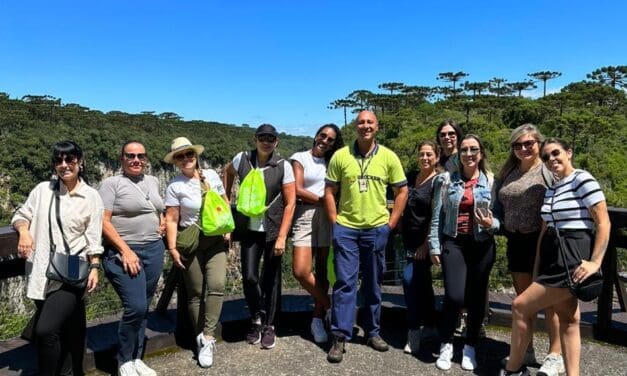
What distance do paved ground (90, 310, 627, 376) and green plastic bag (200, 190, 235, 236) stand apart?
2.98 ft

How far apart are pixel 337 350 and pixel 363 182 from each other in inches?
46.8

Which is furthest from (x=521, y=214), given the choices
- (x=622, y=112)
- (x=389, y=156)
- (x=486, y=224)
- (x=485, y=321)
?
(x=622, y=112)

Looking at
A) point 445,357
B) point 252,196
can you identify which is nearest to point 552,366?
point 445,357

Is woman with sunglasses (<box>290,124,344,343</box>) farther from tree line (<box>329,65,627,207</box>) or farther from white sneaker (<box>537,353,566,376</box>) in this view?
tree line (<box>329,65,627,207</box>)

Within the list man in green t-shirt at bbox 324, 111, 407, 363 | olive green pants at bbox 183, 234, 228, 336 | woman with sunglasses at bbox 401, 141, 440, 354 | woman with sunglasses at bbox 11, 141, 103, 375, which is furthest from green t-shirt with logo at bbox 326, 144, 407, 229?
woman with sunglasses at bbox 11, 141, 103, 375

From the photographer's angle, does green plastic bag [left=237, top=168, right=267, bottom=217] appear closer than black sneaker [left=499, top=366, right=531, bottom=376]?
No

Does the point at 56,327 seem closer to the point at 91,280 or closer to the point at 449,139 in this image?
the point at 91,280

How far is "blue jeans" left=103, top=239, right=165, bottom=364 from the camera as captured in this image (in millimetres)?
A: 2818

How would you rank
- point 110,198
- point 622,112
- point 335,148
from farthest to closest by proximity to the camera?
point 622,112, point 335,148, point 110,198

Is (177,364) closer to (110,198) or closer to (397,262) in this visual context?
(110,198)

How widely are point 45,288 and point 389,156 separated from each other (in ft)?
7.46

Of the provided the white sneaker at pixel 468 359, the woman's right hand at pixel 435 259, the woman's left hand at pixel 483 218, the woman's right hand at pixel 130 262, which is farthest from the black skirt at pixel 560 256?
the woman's right hand at pixel 130 262

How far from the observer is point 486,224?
3021mm

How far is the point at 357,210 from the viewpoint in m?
3.30
